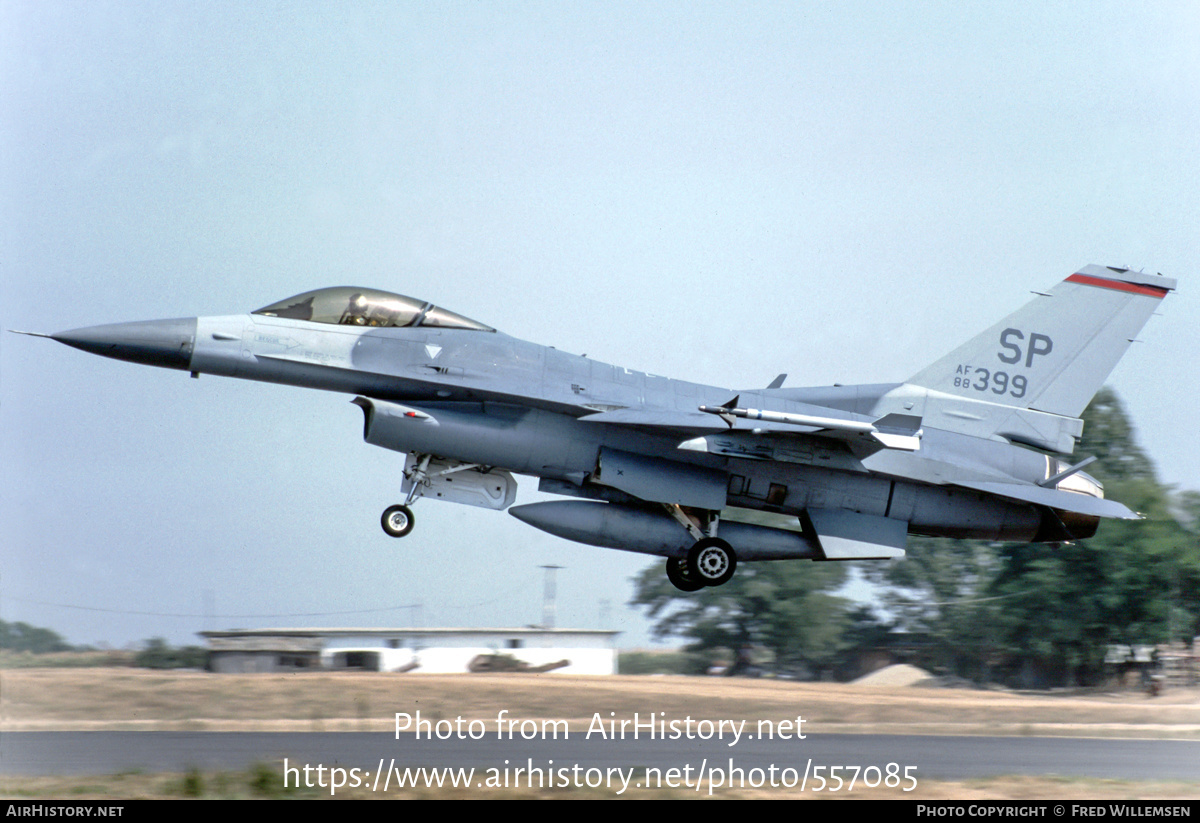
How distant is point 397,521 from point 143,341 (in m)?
3.63

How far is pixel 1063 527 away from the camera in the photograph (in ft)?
56.4

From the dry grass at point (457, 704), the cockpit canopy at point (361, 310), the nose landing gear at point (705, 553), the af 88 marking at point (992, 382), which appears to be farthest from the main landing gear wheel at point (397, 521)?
the af 88 marking at point (992, 382)

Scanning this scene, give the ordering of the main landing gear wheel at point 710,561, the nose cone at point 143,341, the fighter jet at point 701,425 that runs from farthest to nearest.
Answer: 1. the main landing gear wheel at point 710,561
2. the fighter jet at point 701,425
3. the nose cone at point 143,341

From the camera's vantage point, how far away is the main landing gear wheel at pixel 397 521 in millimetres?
14836

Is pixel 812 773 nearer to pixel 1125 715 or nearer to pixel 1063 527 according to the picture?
pixel 1063 527

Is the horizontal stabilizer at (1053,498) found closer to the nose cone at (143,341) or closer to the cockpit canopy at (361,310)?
the cockpit canopy at (361,310)

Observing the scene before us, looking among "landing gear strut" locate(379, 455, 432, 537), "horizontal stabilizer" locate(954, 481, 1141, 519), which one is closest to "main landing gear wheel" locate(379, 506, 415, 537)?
"landing gear strut" locate(379, 455, 432, 537)

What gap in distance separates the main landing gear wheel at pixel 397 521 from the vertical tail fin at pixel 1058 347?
7.30 m

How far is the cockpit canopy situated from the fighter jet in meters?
0.02

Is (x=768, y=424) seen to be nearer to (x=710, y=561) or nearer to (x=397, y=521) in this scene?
(x=710, y=561)

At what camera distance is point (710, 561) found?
1612 centimetres

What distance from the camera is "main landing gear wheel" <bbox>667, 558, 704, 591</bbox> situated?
54.1 ft

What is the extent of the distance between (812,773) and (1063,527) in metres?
5.21
